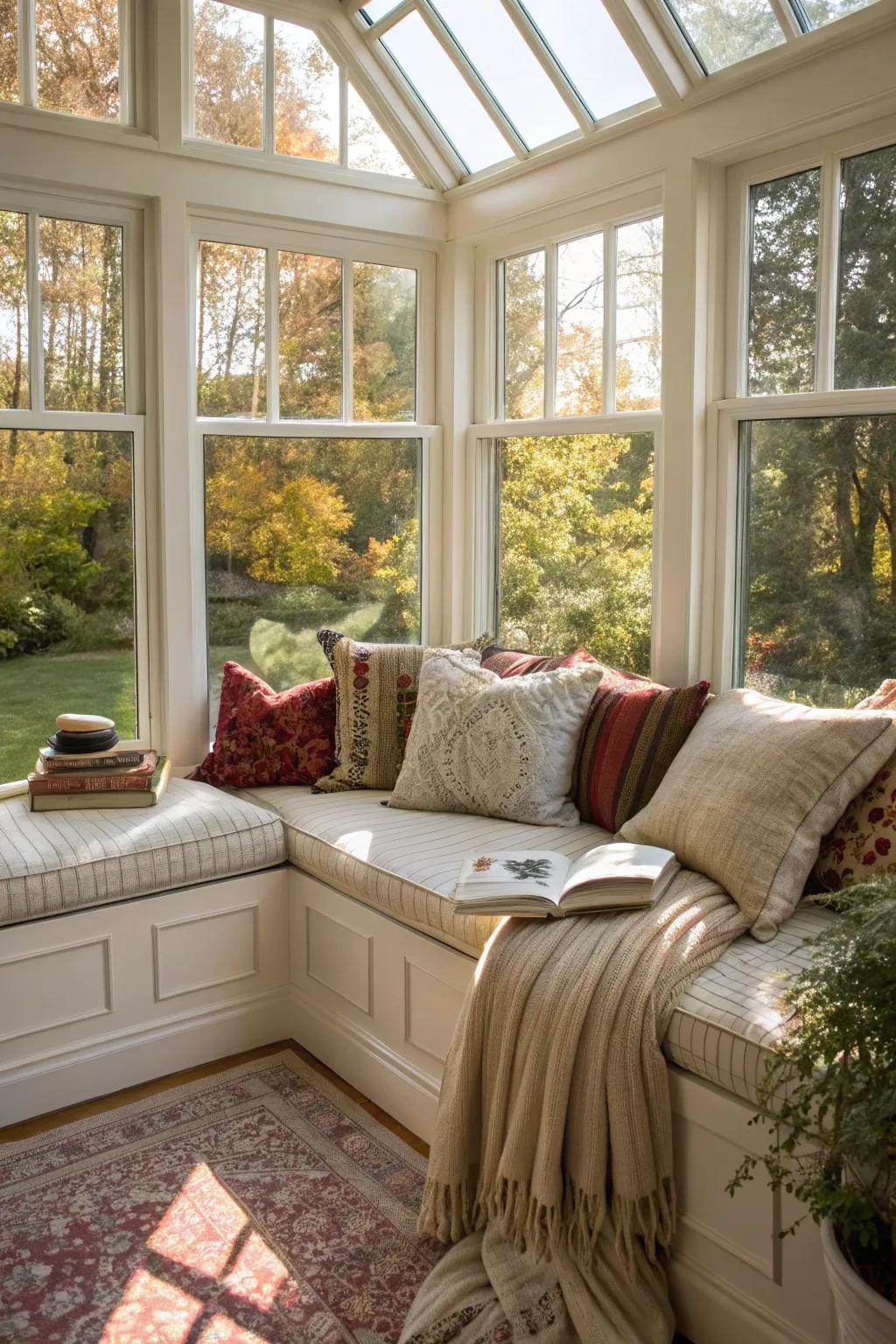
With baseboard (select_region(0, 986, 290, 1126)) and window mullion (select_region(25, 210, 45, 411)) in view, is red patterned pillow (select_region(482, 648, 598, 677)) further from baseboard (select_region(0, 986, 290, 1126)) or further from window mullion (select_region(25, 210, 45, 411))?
window mullion (select_region(25, 210, 45, 411))

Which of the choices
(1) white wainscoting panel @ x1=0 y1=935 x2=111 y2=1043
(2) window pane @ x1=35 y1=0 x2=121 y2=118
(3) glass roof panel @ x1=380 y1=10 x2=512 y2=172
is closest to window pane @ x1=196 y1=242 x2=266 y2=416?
(2) window pane @ x1=35 y1=0 x2=121 y2=118

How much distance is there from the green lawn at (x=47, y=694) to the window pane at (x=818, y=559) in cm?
183

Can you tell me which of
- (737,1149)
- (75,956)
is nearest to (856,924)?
(737,1149)

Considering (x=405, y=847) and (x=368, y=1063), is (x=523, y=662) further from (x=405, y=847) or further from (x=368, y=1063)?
(x=368, y=1063)

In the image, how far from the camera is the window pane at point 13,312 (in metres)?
3.13

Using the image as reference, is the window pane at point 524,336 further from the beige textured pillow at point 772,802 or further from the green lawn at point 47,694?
the beige textured pillow at point 772,802

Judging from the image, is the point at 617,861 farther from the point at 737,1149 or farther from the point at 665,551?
the point at 665,551

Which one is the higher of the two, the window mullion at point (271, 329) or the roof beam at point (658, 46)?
the roof beam at point (658, 46)

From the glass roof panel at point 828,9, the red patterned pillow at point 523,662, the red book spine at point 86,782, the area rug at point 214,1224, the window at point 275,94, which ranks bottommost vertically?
the area rug at point 214,1224

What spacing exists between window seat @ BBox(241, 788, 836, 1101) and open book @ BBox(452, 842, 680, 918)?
0.11 metres

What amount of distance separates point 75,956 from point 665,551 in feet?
6.03

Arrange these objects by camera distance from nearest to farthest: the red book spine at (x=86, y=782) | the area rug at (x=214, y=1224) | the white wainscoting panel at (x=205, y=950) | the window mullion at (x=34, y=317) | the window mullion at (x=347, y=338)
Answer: the area rug at (x=214, y=1224)
the white wainscoting panel at (x=205, y=950)
the red book spine at (x=86, y=782)
the window mullion at (x=34, y=317)
the window mullion at (x=347, y=338)

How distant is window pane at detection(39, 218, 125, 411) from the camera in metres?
3.22

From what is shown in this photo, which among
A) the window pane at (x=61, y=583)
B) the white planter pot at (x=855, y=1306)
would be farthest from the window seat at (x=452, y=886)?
the window pane at (x=61, y=583)
